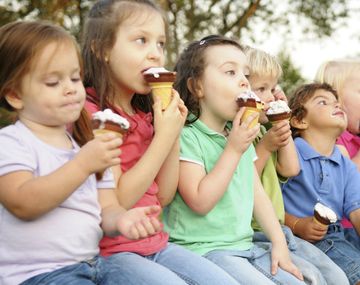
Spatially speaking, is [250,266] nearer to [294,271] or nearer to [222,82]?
[294,271]

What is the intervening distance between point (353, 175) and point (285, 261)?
106 cm

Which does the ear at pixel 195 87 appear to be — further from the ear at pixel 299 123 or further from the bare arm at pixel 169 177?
the ear at pixel 299 123

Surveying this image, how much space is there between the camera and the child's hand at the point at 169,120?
102 inches

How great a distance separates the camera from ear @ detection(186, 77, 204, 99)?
315 centimetres

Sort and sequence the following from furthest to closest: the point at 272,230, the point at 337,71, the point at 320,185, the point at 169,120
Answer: the point at 337,71 < the point at 320,185 < the point at 272,230 < the point at 169,120

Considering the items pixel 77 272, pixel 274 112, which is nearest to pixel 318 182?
pixel 274 112

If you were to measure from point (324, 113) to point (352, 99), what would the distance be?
60 cm

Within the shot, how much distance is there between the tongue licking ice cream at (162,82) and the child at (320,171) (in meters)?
1.26

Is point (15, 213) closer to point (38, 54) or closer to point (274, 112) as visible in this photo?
point (38, 54)

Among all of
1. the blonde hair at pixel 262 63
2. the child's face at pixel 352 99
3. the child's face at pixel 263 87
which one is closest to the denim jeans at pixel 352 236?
the child's face at pixel 352 99

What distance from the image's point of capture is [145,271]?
2.35 m

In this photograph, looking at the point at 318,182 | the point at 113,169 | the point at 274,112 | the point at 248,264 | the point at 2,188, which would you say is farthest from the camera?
the point at 318,182

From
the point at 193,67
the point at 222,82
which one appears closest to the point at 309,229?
the point at 222,82

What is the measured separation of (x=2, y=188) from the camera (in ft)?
6.89
